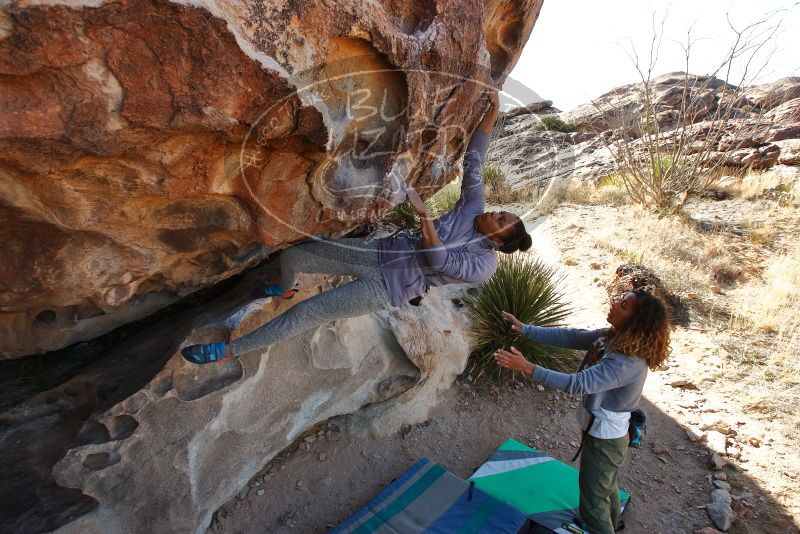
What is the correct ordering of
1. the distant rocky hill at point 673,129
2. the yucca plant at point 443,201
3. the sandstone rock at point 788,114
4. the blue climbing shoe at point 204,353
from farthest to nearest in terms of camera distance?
1. the sandstone rock at point 788,114
2. the distant rocky hill at point 673,129
3. the yucca plant at point 443,201
4. the blue climbing shoe at point 204,353

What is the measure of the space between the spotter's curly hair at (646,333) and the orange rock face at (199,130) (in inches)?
61.3

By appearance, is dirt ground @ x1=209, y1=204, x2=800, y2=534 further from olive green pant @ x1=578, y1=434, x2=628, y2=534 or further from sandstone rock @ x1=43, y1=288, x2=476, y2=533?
olive green pant @ x1=578, y1=434, x2=628, y2=534

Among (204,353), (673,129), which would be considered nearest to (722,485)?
(204,353)

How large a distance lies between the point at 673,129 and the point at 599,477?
14.4 m

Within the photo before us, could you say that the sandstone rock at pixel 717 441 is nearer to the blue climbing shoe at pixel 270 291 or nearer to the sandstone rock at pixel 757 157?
the blue climbing shoe at pixel 270 291

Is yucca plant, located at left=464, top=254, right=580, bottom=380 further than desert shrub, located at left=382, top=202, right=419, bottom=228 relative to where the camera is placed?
No

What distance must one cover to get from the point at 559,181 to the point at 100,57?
11.7 meters

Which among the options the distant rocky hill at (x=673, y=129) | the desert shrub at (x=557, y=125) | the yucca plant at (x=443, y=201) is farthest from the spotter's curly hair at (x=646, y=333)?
the desert shrub at (x=557, y=125)

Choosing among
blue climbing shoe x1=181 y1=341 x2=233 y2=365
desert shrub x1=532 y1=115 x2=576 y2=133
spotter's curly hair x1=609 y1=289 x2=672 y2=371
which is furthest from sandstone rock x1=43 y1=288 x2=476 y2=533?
desert shrub x1=532 y1=115 x2=576 y2=133

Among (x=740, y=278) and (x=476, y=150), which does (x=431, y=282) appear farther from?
(x=740, y=278)

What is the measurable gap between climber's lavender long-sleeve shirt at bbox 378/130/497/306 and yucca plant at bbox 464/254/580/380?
7.77 feet

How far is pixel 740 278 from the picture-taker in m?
7.47

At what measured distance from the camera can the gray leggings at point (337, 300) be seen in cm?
288

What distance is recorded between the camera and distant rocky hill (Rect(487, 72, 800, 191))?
→ 11000 mm
